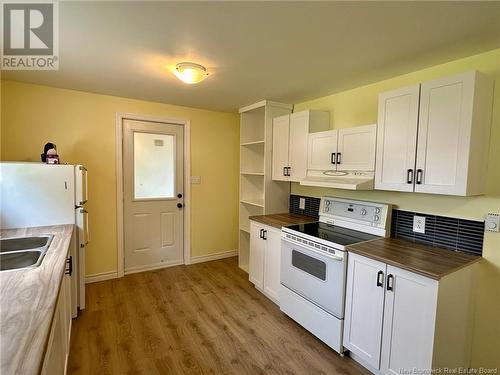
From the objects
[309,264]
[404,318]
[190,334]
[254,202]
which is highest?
[254,202]

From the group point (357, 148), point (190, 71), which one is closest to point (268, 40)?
point (190, 71)

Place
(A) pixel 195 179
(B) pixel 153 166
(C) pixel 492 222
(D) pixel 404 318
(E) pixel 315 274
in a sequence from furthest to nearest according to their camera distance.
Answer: (A) pixel 195 179 < (B) pixel 153 166 < (E) pixel 315 274 < (C) pixel 492 222 < (D) pixel 404 318

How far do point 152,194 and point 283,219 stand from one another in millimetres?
1866

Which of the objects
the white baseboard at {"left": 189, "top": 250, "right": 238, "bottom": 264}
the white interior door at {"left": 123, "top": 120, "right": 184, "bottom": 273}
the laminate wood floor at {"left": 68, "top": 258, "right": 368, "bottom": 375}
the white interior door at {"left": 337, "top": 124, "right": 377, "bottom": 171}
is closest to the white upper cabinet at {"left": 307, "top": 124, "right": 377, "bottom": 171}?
the white interior door at {"left": 337, "top": 124, "right": 377, "bottom": 171}

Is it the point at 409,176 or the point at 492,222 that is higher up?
the point at 409,176

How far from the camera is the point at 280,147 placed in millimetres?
3264

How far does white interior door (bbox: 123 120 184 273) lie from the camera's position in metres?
3.52

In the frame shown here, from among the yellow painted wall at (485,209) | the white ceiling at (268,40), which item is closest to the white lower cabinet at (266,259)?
the yellow painted wall at (485,209)

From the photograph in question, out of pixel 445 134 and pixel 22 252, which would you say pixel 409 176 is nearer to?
pixel 445 134

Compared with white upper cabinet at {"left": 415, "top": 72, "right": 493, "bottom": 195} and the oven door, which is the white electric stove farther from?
white upper cabinet at {"left": 415, "top": 72, "right": 493, "bottom": 195}

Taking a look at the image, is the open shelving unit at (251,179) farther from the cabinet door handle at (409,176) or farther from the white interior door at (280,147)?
the cabinet door handle at (409,176)

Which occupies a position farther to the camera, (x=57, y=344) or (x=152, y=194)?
(x=152, y=194)

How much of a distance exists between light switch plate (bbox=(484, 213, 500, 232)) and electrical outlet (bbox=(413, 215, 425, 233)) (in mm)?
400

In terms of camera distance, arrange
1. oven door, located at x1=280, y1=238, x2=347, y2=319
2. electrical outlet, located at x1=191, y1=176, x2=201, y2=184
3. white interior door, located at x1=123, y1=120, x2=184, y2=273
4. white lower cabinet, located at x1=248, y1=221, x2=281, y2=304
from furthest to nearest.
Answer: electrical outlet, located at x1=191, y1=176, x2=201, y2=184
white interior door, located at x1=123, y1=120, x2=184, y2=273
white lower cabinet, located at x1=248, y1=221, x2=281, y2=304
oven door, located at x1=280, y1=238, x2=347, y2=319
